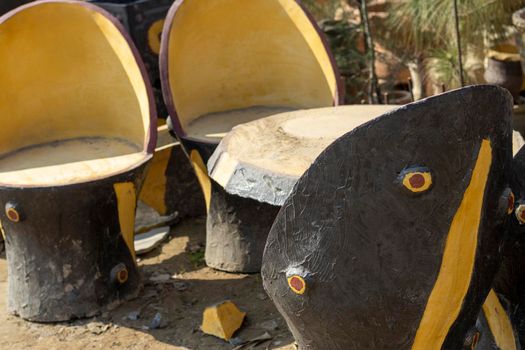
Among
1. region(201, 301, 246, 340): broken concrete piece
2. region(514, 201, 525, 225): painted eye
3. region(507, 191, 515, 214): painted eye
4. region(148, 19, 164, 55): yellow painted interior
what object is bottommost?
region(201, 301, 246, 340): broken concrete piece

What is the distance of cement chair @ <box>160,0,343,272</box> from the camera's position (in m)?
4.47

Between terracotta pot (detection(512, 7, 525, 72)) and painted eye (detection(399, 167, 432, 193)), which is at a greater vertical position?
painted eye (detection(399, 167, 432, 193))

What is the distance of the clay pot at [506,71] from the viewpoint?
6039 mm

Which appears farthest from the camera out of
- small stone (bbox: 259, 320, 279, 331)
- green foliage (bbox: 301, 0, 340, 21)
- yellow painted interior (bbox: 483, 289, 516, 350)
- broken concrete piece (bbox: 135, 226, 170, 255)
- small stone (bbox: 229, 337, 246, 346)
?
green foliage (bbox: 301, 0, 340, 21)

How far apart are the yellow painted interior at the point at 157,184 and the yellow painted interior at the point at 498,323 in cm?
250

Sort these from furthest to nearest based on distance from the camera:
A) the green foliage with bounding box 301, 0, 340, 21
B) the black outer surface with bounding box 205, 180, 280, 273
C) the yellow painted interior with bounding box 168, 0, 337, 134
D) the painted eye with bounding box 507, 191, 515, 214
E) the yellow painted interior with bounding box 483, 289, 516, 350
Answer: the green foliage with bounding box 301, 0, 340, 21
the yellow painted interior with bounding box 168, 0, 337, 134
the black outer surface with bounding box 205, 180, 280, 273
the yellow painted interior with bounding box 483, 289, 516, 350
the painted eye with bounding box 507, 191, 515, 214

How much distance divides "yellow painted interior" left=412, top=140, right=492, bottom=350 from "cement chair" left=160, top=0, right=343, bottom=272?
6.15 feet

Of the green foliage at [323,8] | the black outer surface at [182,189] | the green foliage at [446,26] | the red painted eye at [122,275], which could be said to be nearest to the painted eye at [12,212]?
the red painted eye at [122,275]

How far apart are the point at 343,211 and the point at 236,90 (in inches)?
99.0

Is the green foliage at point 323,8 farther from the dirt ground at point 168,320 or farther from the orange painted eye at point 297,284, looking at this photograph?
the orange painted eye at point 297,284

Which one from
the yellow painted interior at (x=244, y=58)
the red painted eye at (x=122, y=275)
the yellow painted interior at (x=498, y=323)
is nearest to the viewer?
the yellow painted interior at (x=498, y=323)

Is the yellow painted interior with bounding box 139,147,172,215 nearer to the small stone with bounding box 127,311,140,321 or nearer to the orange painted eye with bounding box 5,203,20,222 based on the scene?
the small stone with bounding box 127,311,140,321

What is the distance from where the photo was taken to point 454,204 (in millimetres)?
2441

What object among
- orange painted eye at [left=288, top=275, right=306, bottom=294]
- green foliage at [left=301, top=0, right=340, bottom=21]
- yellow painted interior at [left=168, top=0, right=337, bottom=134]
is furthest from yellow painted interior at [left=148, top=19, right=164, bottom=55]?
orange painted eye at [left=288, top=275, right=306, bottom=294]
